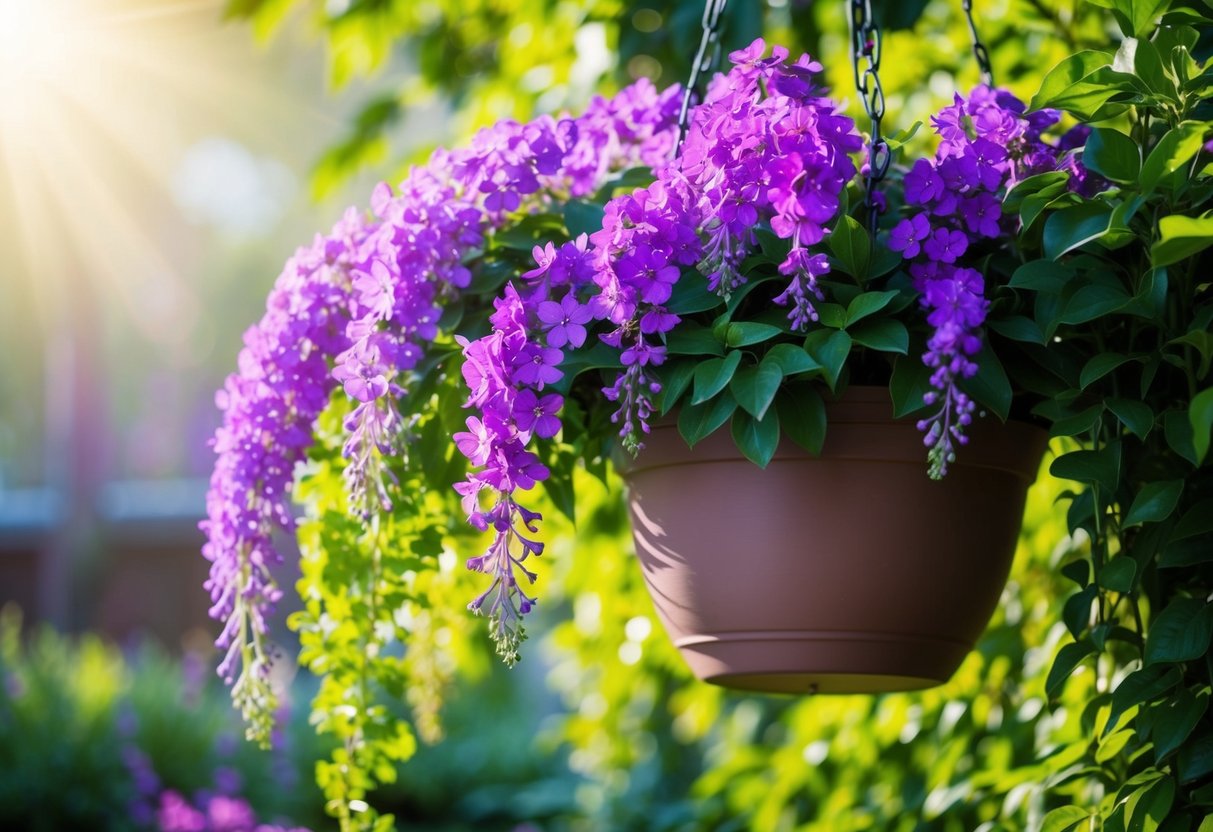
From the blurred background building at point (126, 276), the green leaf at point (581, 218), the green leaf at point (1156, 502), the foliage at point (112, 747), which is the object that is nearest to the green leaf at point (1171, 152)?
the green leaf at point (1156, 502)

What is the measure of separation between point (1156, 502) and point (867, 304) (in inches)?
9.6

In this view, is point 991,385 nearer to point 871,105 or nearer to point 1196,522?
point 1196,522

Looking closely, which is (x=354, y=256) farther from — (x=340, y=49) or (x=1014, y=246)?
(x=340, y=49)

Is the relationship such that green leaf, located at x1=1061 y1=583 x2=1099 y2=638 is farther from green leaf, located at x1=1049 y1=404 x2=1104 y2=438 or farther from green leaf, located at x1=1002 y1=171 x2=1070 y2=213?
green leaf, located at x1=1002 y1=171 x2=1070 y2=213

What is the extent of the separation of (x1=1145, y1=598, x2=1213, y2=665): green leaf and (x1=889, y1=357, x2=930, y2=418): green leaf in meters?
0.23

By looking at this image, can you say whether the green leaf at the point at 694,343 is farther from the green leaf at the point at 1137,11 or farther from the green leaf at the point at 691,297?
the green leaf at the point at 1137,11

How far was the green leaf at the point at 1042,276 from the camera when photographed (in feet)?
2.87

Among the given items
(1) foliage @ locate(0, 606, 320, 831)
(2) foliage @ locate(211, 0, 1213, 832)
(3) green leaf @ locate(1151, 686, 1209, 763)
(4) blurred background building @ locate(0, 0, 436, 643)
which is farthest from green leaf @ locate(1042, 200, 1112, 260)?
(4) blurred background building @ locate(0, 0, 436, 643)

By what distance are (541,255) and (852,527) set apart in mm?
314

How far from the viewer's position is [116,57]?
36.0 ft

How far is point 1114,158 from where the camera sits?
838mm

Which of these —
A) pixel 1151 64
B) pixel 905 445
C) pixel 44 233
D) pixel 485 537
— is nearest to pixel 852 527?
pixel 905 445

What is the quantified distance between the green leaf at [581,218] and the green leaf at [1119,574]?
1.57ft

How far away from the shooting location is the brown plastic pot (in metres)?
0.95
